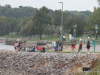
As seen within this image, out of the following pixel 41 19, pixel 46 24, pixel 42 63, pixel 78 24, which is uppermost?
pixel 41 19

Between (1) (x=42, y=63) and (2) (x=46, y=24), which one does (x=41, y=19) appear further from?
(1) (x=42, y=63)

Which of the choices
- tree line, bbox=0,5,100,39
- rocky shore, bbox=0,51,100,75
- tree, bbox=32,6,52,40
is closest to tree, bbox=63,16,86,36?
tree line, bbox=0,5,100,39

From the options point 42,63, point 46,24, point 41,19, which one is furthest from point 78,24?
point 42,63

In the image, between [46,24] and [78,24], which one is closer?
[78,24]

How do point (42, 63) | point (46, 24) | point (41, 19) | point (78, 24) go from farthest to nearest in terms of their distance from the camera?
point (46, 24)
point (41, 19)
point (78, 24)
point (42, 63)

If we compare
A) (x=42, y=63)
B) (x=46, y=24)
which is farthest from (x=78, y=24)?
(x=42, y=63)

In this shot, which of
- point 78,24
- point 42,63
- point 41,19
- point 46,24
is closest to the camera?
point 42,63

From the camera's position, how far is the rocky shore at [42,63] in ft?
61.0

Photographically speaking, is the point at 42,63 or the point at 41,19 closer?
the point at 42,63

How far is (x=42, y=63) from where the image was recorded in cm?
1995

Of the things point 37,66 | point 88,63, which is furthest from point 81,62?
point 37,66

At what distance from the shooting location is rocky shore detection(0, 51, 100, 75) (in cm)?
1858

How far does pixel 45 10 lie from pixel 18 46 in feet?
201

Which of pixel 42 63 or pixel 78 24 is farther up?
pixel 78 24
